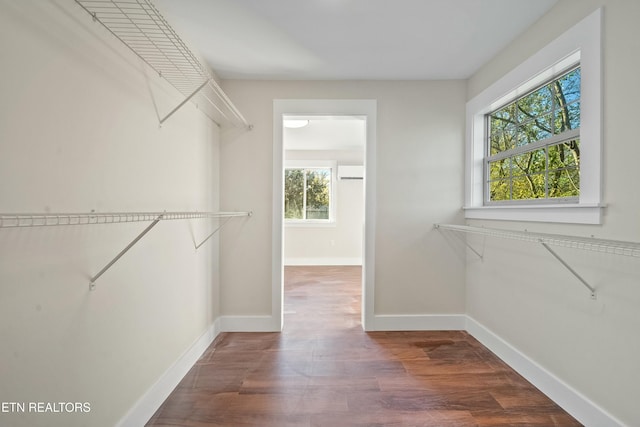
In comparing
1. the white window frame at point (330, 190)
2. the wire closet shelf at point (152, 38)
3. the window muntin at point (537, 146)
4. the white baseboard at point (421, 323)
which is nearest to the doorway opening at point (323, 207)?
the white window frame at point (330, 190)

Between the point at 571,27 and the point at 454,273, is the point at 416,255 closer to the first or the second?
the point at 454,273

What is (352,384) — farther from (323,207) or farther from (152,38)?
(323,207)

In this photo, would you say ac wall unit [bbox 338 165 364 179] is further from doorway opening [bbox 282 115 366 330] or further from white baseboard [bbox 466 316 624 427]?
white baseboard [bbox 466 316 624 427]

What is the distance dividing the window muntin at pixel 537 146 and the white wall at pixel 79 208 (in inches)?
90.9

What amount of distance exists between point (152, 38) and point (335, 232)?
4495 mm

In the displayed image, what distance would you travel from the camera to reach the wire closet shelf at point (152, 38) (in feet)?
3.55

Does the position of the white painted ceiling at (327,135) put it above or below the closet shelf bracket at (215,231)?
above

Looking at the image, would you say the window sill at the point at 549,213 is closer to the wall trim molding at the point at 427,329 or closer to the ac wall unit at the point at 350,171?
the wall trim molding at the point at 427,329

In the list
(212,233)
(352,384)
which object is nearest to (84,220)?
(212,233)

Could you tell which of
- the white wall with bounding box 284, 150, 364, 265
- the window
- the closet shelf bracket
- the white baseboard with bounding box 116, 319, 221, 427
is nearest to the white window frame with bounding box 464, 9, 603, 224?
the closet shelf bracket

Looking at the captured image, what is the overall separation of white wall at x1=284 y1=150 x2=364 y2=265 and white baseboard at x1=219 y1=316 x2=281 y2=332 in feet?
9.92

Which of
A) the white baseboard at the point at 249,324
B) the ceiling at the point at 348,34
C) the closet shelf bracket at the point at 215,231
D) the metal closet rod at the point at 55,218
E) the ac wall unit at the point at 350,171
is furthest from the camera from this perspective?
the ac wall unit at the point at 350,171

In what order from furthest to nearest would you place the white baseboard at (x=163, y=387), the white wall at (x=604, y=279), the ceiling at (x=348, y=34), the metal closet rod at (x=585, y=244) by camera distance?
the ceiling at (x=348, y=34) < the white baseboard at (x=163, y=387) < the white wall at (x=604, y=279) < the metal closet rod at (x=585, y=244)

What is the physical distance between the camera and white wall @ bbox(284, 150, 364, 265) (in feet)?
18.0
